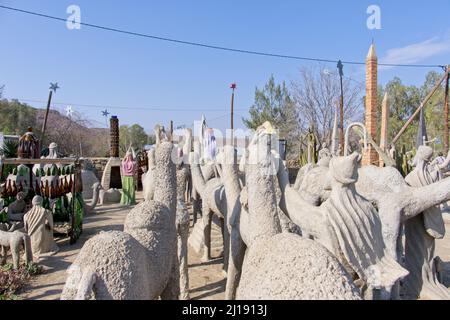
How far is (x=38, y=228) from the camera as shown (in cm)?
594

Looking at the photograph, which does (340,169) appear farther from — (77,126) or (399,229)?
(77,126)

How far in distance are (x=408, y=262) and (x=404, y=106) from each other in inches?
1085

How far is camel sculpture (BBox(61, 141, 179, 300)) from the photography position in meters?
1.42

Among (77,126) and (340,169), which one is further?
(77,126)

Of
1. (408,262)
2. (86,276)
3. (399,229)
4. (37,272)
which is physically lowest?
(37,272)

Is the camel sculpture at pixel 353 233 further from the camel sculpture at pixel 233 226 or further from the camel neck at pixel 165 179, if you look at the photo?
the camel neck at pixel 165 179

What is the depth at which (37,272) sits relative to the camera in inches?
205

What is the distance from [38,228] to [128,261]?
5213mm

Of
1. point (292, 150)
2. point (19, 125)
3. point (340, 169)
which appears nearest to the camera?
point (340, 169)

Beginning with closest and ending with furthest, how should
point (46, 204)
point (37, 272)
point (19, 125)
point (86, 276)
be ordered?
point (86, 276) < point (37, 272) < point (46, 204) < point (19, 125)

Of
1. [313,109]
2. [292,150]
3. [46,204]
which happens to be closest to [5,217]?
[46,204]

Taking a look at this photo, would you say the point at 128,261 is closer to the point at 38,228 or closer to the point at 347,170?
the point at 347,170

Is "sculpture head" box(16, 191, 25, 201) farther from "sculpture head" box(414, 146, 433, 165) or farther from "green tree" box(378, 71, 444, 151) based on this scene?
"green tree" box(378, 71, 444, 151)

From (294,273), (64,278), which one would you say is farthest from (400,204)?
(64,278)
